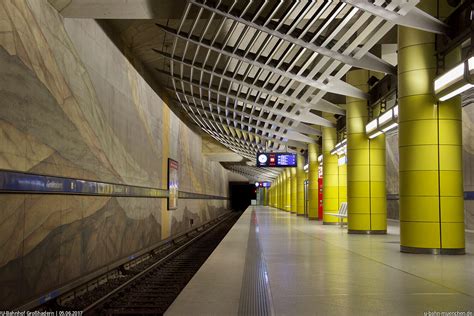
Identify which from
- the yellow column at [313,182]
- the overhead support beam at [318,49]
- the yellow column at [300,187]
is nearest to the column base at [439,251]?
the overhead support beam at [318,49]

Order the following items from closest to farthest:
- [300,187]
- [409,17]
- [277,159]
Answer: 1. [409,17]
2. [277,159]
3. [300,187]

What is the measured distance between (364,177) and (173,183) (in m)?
7.82

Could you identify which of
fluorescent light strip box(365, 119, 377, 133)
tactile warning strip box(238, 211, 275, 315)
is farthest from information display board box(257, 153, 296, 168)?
tactile warning strip box(238, 211, 275, 315)

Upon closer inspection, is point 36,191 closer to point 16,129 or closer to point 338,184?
point 16,129

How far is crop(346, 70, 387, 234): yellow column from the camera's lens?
1606cm

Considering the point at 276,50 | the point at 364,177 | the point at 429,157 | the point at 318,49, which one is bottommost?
the point at 364,177

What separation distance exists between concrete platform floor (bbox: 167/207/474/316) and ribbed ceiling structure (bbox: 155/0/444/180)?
437 cm

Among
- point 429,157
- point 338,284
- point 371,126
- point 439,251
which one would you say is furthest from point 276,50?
point 338,284

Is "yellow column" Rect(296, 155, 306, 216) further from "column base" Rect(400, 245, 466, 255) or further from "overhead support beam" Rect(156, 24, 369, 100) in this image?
"column base" Rect(400, 245, 466, 255)

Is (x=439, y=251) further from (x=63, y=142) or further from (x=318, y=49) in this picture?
(x=63, y=142)

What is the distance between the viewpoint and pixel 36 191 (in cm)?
717

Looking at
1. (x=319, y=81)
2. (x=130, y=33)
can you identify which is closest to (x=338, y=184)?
(x=319, y=81)

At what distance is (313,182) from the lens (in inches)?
1109

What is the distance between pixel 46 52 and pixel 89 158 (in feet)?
8.10
